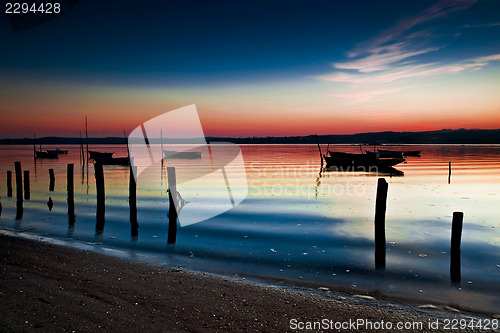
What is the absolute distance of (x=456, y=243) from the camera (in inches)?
328

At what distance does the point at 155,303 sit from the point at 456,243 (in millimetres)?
7127

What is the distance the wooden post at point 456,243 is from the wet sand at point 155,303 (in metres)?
2.05

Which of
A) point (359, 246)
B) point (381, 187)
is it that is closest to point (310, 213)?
point (359, 246)

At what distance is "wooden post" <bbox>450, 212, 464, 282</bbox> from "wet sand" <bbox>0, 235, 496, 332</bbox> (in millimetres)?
2045

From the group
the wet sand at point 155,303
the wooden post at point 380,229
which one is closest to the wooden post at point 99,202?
the wet sand at point 155,303

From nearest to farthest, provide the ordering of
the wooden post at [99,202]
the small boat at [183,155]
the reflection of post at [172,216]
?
the reflection of post at [172,216], the wooden post at [99,202], the small boat at [183,155]

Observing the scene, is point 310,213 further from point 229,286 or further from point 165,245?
point 229,286

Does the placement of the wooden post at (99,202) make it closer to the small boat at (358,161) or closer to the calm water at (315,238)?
the calm water at (315,238)

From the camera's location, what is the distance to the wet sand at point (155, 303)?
A: 212 inches

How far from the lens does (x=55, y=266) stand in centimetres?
799

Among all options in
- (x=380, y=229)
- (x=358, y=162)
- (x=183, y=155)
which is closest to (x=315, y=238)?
(x=380, y=229)

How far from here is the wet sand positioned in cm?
538

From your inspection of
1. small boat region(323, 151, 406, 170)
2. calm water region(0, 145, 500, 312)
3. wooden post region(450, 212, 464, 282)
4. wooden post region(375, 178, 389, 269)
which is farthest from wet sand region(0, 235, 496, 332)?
small boat region(323, 151, 406, 170)

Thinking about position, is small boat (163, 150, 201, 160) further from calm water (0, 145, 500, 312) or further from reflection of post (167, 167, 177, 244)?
reflection of post (167, 167, 177, 244)
